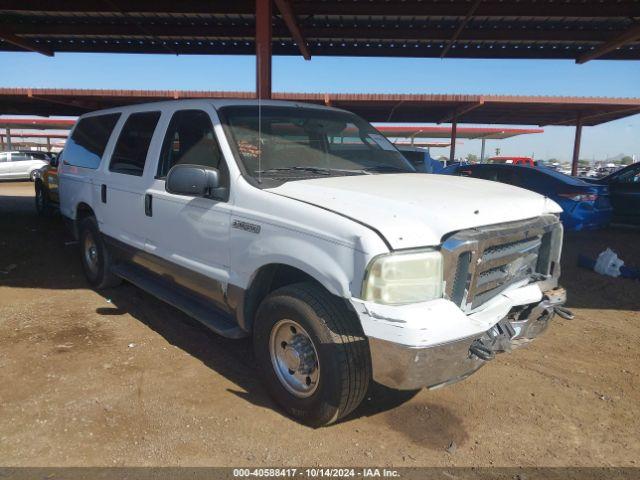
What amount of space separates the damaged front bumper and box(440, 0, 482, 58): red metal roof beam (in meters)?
6.93

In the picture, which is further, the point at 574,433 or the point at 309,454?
the point at 574,433

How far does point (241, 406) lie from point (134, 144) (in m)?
2.76

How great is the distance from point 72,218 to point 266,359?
3.99 meters

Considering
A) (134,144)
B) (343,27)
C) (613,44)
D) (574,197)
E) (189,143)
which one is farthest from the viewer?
(574,197)

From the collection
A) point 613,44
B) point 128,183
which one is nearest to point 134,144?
point 128,183

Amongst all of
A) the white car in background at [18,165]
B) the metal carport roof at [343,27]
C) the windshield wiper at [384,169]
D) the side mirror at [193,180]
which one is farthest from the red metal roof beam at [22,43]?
the white car in background at [18,165]

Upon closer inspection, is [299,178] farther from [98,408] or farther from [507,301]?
[98,408]

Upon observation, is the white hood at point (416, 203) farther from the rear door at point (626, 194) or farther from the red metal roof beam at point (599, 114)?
the red metal roof beam at point (599, 114)

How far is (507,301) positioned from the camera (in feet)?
9.46

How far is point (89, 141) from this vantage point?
564 cm

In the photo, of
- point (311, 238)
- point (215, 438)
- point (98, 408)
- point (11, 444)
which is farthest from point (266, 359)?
point (11, 444)

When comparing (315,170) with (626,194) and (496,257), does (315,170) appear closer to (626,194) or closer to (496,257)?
(496,257)

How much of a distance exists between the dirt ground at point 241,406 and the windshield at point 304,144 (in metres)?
1.65

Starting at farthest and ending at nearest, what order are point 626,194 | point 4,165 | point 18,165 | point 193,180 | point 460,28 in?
1. point 18,165
2. point 4,165
3. point 626,194
4. point 460,28
5. point 193,180
